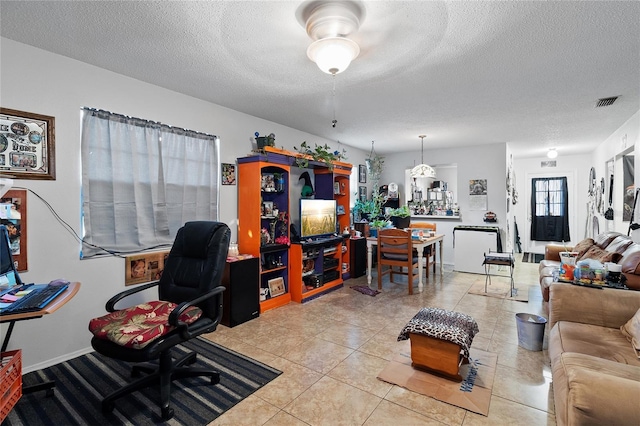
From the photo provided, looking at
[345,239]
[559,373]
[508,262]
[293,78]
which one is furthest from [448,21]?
[345,239]

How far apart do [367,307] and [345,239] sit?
63.1 inches

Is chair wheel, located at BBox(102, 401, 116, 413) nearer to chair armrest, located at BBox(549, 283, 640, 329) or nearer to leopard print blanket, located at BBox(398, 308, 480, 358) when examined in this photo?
leopard print blanket, located at BBox(398, 308, 480, 358)

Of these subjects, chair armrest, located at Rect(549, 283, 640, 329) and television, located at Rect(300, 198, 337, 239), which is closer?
chair armrest, located at Rect(549, 283, 640, 329)

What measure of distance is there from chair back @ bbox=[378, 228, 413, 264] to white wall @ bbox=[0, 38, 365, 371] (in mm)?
3229

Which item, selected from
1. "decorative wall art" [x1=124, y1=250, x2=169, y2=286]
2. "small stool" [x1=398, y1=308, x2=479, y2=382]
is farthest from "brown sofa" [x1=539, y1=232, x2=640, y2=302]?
"decorative wall art" [x1=124, y1=250, x2=169, y2=286]

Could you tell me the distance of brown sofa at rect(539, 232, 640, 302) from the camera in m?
2.39

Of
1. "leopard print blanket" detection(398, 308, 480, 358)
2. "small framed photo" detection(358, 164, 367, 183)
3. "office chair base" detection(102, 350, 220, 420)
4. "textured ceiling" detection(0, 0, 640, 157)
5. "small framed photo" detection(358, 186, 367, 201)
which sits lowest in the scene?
"office chair base" detection(102, 350, 220, 420)

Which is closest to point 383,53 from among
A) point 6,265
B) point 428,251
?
point 6,265

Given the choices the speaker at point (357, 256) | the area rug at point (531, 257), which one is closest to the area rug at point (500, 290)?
the speaker at point (357, 256)

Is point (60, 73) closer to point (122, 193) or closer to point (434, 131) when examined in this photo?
point (122, 193)

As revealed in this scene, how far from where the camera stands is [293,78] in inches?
113

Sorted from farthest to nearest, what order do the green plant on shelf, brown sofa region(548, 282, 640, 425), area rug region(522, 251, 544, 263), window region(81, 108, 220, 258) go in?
area rug region(522, 251, 544, 263) < the green plant on shelf < window region(81, 108, 220, 258) < brown sofa region(548, 282, 640, 425)

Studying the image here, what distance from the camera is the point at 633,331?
188 centimetres

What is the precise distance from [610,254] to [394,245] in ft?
7.48
